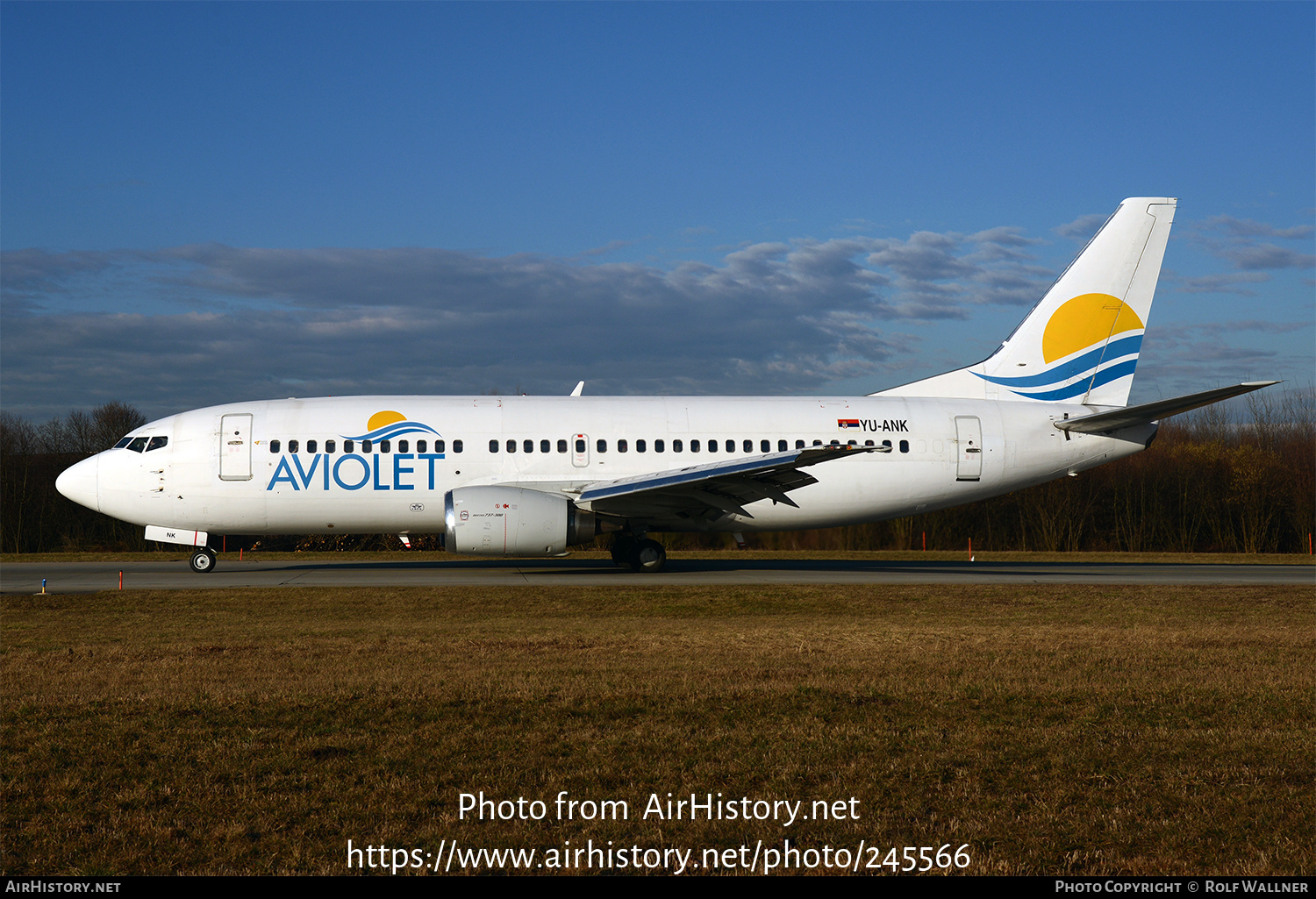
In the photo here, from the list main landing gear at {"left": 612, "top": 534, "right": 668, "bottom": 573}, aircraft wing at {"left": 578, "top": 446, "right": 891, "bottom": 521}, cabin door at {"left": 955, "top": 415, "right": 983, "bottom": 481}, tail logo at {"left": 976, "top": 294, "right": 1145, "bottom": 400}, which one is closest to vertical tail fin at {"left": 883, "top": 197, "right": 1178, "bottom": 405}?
tail logo at {"left": 976, "top": 294, "right": 1145, "bottom": 400}

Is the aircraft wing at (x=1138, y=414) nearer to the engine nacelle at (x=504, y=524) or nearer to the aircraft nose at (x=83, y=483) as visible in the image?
the engine nacelle at (x=504, y=524)

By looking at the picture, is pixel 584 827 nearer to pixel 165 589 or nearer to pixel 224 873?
pixel 224 873

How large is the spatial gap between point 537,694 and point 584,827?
3100 millimetres

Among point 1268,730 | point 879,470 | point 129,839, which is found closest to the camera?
point 129,839

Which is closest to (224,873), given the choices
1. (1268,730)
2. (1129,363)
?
(1268,730)

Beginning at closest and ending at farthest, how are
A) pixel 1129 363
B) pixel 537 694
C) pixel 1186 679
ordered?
pixel 537 694 < pixel 1186 679 < pixel 1129 363

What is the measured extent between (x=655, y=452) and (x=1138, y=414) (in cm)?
1074

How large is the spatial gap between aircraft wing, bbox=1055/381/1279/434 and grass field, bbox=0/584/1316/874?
24.9 feet

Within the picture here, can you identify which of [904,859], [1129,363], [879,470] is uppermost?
[1129,363]

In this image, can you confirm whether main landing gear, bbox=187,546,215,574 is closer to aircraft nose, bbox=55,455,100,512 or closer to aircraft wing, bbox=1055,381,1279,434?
aircraft nose, bbox=55,455,100,512

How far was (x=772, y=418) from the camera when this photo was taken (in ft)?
72.0

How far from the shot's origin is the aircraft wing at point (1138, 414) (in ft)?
62.2

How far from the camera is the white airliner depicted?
1997 centimetres

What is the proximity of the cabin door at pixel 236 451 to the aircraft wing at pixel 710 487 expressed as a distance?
280 inches
